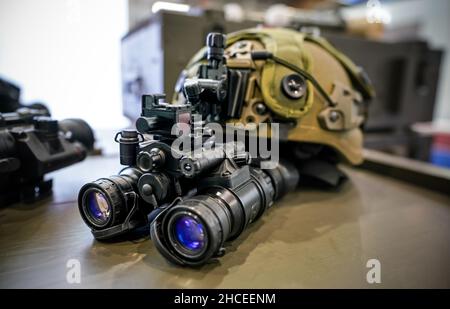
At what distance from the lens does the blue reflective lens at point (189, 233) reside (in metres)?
0.66

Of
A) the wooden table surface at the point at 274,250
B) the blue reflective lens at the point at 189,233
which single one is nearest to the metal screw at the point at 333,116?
the wooden table surface at the point at 274,250

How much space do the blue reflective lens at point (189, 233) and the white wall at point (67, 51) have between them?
0.70 metres

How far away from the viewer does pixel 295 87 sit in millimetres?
1022

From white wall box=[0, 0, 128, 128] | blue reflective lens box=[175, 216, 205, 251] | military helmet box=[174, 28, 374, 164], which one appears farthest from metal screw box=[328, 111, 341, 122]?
white wall box=[0, 0, 128, 128]

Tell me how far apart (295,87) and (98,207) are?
655 mm

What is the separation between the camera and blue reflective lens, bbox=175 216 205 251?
0.66 m

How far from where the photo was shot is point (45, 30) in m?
1.20

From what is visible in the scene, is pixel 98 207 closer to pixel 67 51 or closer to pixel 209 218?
Result: pixel 209 218

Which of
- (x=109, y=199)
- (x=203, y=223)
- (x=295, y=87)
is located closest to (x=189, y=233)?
(x=203, y=223)

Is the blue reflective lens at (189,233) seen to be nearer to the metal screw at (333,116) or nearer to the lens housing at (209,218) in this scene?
the lens housing at (209,218)

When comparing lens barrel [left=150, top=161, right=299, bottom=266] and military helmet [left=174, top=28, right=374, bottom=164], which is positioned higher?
military helmet [left=174, top=28, right=374, bottom=164]

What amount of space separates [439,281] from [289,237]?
337 millimetres

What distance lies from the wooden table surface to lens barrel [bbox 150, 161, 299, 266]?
0.04 m

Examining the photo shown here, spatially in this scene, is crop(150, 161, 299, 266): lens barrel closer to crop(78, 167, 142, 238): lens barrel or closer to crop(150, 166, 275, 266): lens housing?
crop(150, 166, 275, 266): lens housing
